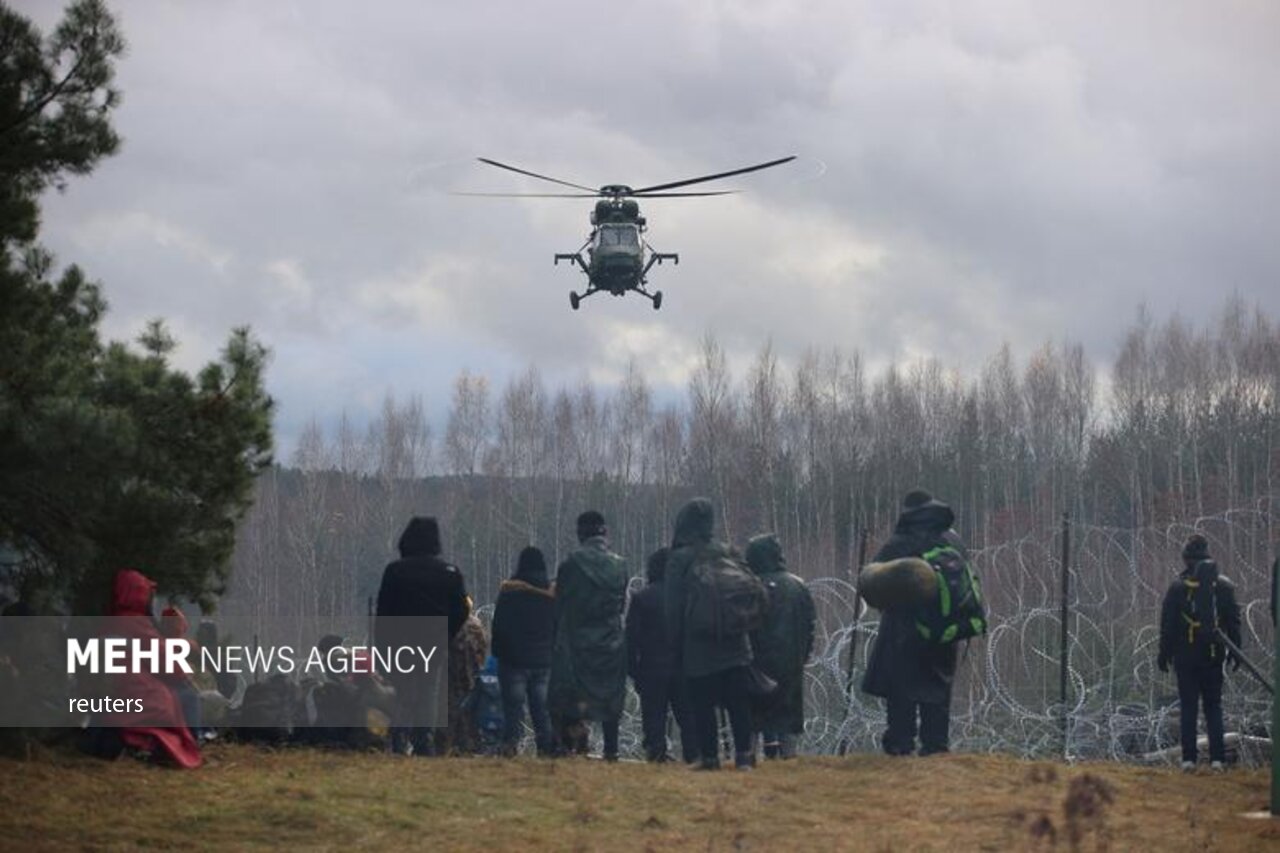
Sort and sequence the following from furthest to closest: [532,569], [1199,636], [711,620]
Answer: [532,569] → [1199,636] → [711,620]

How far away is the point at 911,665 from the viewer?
11734 millimetres

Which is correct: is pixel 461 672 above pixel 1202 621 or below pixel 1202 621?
below

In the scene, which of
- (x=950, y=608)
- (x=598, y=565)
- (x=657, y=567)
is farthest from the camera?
(x=657, y=567)

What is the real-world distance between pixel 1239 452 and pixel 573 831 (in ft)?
144

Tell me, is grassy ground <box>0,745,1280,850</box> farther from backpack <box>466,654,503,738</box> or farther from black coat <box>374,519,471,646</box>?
backpack <box>466,654,503,738</box>

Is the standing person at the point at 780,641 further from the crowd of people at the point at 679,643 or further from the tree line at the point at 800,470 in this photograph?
the tree line at the point at 800,470

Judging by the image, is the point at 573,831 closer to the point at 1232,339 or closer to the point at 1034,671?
the point at 1034,671

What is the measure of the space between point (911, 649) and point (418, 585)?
3.39 meters

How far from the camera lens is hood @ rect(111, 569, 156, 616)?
1054 centimetres

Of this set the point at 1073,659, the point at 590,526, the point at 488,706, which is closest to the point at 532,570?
the point at 590,526

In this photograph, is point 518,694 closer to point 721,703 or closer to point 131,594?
point 721,703

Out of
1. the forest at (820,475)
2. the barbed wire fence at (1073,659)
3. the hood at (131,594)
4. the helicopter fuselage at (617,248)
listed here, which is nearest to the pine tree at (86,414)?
the hood at (131,594)

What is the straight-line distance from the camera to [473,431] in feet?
197

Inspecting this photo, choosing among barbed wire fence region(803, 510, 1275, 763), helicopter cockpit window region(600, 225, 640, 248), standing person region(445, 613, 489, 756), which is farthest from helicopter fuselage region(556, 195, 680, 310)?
standing person region(445, 613, 489, 756)
